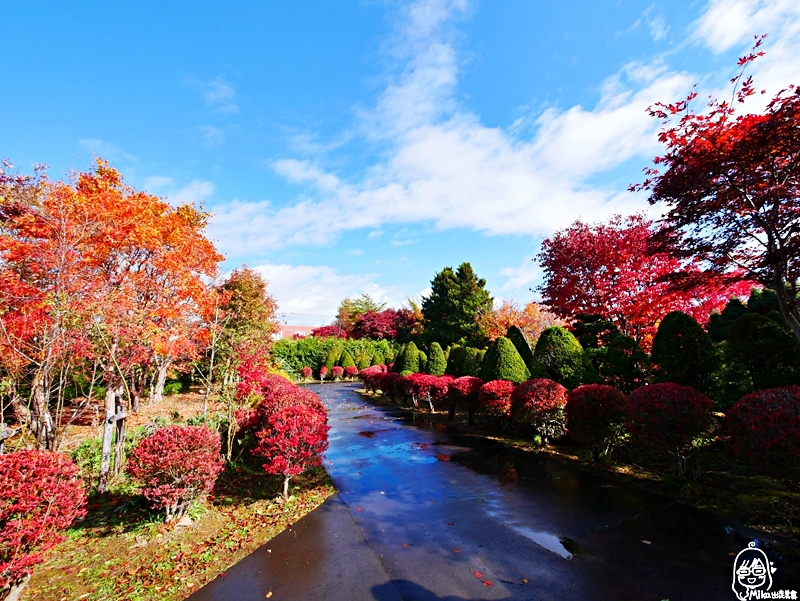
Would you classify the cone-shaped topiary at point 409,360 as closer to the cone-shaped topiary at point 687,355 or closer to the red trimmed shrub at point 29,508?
the cone-shaped topiary at point 687,355

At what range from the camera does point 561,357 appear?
8.89m

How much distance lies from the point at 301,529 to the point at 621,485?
4.58m

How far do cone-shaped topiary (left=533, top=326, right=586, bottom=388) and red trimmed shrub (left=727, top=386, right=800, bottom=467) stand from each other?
4439mm

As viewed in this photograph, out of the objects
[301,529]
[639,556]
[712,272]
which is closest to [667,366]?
[712,272]

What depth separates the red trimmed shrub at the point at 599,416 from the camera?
6016 millimetres

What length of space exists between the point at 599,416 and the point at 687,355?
2.19 metres

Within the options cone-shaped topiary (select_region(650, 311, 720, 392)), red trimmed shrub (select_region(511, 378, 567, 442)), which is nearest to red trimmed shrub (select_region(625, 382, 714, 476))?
cone-shaped topiary (select_region(650, 311, 720, 392))

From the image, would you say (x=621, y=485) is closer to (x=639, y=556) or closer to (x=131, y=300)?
(x=639, y=556)

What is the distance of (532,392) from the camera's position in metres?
7.38

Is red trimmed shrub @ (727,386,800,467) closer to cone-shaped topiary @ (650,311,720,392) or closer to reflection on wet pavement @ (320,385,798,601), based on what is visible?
reflection on wet pavement @ (320,385,798,601)

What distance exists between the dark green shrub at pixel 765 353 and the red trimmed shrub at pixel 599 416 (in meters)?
2.88

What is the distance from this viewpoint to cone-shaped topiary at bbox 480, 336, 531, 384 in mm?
10344

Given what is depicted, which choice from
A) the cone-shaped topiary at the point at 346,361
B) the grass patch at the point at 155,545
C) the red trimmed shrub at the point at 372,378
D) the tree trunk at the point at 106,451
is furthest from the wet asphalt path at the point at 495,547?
the cone-shaped topiary at the point at 346,361

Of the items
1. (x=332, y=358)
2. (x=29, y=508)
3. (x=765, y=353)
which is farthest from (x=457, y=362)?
(x=332, y=358)
